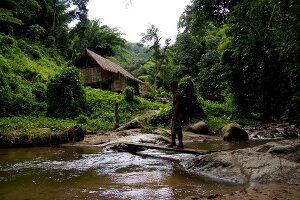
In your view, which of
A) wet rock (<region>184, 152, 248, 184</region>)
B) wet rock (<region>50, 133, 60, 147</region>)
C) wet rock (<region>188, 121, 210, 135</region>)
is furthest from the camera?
wet rock (<region>188, 121, 210, 135</region>)

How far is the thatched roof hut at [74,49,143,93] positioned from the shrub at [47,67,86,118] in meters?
10.5

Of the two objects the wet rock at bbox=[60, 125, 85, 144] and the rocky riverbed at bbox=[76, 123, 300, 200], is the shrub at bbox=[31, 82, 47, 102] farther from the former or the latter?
the rocky riverbed at bbox=[76, 123, 300, 200]

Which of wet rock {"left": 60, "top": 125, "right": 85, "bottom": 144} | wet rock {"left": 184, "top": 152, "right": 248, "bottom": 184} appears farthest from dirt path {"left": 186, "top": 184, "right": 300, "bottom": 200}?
wet rock {"left": 60, "top": 125, "right": 85, "bottom": 144}

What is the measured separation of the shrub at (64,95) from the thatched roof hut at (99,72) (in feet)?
34.3

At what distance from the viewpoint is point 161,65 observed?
45.2 meters

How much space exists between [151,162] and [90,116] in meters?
12.5

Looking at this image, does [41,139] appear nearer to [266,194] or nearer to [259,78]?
[266,194]

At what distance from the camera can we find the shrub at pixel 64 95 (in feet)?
61.4

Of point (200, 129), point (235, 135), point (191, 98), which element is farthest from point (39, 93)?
point (235, 135)

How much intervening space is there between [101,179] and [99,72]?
1055 inches

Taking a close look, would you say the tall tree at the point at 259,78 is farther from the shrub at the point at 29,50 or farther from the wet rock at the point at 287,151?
the shrub at the point at 29,50

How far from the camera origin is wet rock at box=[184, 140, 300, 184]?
192 inches

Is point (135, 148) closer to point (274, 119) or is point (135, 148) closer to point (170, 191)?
point (170, 191)

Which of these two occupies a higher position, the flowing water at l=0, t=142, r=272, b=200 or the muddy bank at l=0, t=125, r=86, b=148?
the muddy bank at l=0, t=125, r=86, b=148
